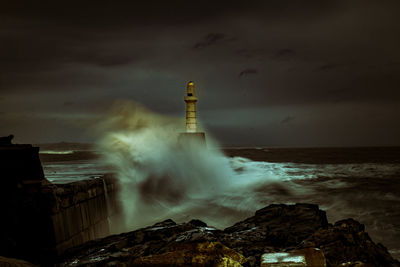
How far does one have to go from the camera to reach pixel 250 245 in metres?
4.20

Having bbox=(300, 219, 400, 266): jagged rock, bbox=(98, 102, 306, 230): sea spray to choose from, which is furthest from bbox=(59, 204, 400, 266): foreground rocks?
bbox=(98, 102, 306, 230): sea spray

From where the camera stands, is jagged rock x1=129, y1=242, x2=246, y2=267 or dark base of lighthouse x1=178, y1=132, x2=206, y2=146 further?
dark base of lighthouse x1=178, y1=132, x2=206, y2=146

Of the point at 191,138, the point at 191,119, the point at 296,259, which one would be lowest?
the point at 296,259

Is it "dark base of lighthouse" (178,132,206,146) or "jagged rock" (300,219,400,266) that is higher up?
"dark base of lighthouse" (178,132,206,146)

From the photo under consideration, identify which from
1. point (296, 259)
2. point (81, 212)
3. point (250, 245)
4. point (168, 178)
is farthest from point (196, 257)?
point (168, 178)

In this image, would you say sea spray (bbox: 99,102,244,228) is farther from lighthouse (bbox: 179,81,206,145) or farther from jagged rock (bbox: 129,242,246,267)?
jagged rock (bbox: 129,242,246,267)

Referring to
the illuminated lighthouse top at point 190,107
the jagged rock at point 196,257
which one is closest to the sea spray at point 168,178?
the illuminated lighthouse top at point 190,107

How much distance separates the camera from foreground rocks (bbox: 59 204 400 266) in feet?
10.3

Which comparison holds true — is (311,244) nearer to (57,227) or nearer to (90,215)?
(57,227)

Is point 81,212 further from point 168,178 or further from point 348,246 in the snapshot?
point 168,178

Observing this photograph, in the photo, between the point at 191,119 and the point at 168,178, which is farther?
the point at 191,119

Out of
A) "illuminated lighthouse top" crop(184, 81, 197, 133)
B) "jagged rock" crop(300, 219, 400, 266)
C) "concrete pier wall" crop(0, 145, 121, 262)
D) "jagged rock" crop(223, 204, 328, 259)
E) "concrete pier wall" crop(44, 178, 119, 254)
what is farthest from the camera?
"illuminated lighthouse top" crop(184, 81, 197, 133)

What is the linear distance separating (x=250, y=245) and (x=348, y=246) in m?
1.25

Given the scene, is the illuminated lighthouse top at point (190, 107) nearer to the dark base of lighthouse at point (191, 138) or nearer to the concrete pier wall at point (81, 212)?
the dark base of lighthouse at point (191, 138)
